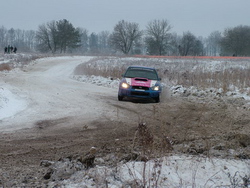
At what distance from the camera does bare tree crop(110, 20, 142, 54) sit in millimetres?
94188

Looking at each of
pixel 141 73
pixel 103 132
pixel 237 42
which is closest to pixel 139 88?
pixel 141 73

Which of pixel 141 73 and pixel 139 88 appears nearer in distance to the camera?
pixel 139 88

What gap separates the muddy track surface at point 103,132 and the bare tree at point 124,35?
277 feet

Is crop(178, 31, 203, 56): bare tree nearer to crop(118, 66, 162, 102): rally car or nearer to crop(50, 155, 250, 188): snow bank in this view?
crop(118, 66, 162, 102): rally car

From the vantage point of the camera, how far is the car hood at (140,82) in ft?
40.8

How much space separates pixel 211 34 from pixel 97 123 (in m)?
174

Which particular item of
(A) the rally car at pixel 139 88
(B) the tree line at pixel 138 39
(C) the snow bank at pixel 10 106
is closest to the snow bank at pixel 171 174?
(C) the snow bank at pixel 10 106

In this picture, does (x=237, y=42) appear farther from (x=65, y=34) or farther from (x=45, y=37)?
(x=45, y=37)

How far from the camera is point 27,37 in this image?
599 feet

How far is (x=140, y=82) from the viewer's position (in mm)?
12508

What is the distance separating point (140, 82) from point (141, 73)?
1255 mm

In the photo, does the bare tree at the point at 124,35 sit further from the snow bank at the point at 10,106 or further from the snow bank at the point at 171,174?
the snow bank at the point at 171,174

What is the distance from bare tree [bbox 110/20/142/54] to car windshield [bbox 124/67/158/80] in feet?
266

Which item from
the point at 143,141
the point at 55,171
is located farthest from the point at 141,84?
the point at 55,171
